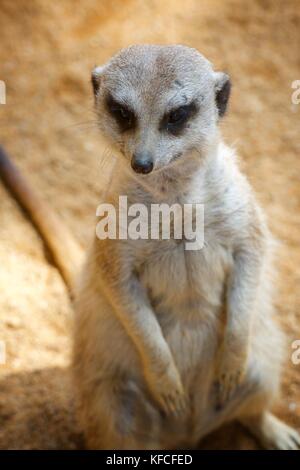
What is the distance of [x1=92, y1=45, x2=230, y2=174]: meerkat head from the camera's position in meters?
2.00

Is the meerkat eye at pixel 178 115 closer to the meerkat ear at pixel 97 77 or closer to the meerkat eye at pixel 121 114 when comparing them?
the meerkat eye at pixel 121 114

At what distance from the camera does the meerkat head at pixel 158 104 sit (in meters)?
2.00

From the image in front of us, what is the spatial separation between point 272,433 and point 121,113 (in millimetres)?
1385

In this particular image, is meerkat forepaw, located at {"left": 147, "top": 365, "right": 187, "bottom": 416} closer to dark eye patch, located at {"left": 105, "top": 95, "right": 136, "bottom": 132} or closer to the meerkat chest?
the meerkat chest

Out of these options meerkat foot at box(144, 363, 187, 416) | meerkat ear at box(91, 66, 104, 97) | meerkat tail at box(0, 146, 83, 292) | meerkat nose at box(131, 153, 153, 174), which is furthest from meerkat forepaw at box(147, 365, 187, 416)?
meerkat ear at box(91, 66, 104, 97)

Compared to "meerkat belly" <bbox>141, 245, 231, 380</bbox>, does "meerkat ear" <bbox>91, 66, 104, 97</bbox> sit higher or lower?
higher

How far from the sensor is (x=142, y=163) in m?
1.92

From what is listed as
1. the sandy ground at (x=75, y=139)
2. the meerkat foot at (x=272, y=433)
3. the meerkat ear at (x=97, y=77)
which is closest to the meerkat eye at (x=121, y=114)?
the meerkat ear at (x=97, y=77)

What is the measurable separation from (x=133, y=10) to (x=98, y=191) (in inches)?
47.6

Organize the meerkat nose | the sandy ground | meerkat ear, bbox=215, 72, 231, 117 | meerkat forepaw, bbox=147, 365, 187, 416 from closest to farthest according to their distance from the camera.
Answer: the meerkat nose, meerkat ear, bbox=215, 72, 231, 117, meerkat forepaw, bbox=147, 365, 187, 416, the sandy ground

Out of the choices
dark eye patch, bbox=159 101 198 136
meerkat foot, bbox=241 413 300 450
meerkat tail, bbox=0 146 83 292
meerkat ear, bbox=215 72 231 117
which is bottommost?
meerkat foot, bbox=241 413 300 450
